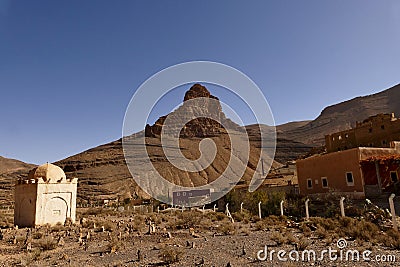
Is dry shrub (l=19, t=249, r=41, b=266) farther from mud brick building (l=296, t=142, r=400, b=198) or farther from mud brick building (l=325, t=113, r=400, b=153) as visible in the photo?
mud brick building (l=325, t=113, r=400, b=153)

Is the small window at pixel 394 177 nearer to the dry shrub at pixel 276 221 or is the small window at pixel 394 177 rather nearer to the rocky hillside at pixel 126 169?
the dry shrub at pixel 276 221

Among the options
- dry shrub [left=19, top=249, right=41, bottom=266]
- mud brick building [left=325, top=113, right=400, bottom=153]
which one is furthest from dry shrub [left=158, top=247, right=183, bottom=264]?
mud brick building [left=325, top=113, right=400, bottom=153]

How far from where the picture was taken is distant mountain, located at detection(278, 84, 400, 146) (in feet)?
342

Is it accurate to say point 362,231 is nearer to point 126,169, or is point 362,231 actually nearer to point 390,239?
point 390,239

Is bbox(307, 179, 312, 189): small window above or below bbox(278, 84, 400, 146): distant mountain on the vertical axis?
below

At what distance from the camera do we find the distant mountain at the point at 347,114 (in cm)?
10438

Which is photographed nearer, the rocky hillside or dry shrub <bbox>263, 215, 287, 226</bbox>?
dry shrub <bbox>263, 215, 287, 226</bbox>

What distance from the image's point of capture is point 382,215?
1422 centimetres

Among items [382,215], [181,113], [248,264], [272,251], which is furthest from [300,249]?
[181,113]

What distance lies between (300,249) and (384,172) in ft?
44.5

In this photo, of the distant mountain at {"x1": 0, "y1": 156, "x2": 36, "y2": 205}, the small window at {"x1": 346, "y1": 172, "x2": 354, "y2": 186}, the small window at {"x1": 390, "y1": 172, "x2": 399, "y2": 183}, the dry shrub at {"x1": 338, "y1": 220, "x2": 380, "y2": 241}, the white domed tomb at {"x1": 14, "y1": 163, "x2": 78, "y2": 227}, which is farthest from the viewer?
the distant mountain at {"x1": 0, "y1": 156, "x2": 36, "y2": 205}

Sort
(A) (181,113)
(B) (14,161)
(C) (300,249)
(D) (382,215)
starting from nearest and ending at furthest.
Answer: (C) (300,249) → (D) (382,215) → (B) (14,161) → (A) (181,113)

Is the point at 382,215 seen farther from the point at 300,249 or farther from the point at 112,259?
the point at 112,259

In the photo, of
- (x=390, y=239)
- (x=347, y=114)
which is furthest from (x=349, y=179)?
(x=347, y=114)
